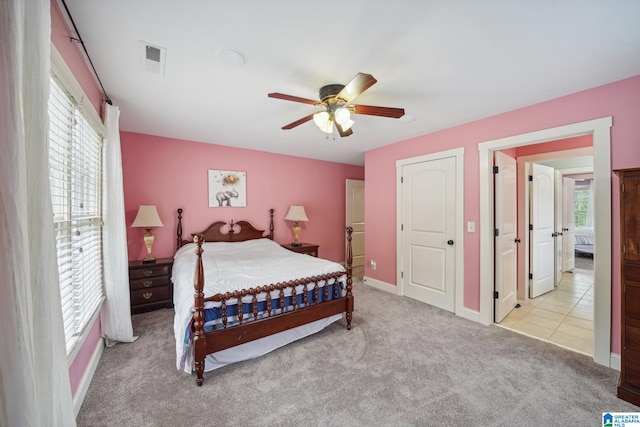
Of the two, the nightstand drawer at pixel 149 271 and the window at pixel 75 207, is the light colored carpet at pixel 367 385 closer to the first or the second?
the window at pixel 75 207

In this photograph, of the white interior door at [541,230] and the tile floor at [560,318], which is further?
the white interior door at [541,230]

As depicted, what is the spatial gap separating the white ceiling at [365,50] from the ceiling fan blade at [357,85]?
20cm

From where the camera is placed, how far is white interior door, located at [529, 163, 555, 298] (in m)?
3.66

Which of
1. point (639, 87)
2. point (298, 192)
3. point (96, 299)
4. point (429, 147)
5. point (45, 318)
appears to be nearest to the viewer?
point (45, 318)

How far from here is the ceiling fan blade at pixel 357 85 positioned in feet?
5.24

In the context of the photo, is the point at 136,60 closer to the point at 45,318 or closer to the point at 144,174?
the point at 45,318

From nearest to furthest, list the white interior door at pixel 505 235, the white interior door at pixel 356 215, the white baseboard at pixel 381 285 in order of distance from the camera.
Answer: the white interior door at pixel 505 235
the white baseboard at pixel 381 285
the white interior door at pixel 356 215

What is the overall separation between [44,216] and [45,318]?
0.34 metres

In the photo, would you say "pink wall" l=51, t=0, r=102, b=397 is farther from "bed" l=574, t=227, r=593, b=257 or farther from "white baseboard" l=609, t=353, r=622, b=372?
"bed" l=574, t=227, r=593, b=257

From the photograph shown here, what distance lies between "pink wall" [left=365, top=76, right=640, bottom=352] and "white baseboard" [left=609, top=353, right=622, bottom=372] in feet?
0.23

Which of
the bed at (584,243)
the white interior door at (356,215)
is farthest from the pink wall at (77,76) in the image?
the bed at (584,243)

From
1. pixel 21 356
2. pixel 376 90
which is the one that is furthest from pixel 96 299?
pixel 376 90

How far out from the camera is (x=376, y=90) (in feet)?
7.34

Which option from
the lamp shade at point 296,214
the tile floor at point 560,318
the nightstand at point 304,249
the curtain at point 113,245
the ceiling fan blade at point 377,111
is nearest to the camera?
the ceiling fan blade at point 377,111
